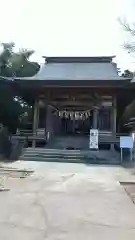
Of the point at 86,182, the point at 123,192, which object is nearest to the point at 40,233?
the point at 123,192

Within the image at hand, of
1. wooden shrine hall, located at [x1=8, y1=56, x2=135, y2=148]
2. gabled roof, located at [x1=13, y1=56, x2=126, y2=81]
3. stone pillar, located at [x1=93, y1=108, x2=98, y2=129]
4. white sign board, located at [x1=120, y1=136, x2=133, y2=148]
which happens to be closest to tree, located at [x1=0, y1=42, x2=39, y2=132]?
wooden shrine hall, located at [x1=8, y1=56, x2=135, y2=148]

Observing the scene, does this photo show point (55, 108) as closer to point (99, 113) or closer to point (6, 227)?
point (99, 113)

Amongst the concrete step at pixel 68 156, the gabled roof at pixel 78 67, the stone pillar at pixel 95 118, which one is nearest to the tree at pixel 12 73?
the gabled roof at pixel 78 67

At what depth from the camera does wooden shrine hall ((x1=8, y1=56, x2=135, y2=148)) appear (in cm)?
2122

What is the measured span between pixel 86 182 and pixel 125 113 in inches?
935

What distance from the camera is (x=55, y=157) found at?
1741 centimetres

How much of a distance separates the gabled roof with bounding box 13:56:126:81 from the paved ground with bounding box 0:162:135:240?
54.9 feet

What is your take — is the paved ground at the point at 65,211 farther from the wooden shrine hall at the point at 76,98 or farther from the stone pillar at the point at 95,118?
the stone pillar at the point at 95,118

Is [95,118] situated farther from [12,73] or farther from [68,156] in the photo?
[12,73]

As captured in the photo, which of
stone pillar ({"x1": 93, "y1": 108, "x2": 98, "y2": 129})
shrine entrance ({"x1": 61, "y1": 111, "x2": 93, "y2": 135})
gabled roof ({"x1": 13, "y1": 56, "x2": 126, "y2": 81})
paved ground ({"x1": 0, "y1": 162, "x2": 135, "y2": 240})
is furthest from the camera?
shrine entrance ({"x1": 61, "y1": 111, "x2": 93, "y2": 135})

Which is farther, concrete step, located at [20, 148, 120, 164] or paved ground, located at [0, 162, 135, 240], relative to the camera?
concrete step, located at [20, 148, 120, 164]

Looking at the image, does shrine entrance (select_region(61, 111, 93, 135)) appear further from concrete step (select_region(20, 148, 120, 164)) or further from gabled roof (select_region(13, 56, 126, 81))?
concrete step (select_region(20, 148, 120, 164))

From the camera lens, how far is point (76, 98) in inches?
925

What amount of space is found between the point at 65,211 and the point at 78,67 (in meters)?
22.3
